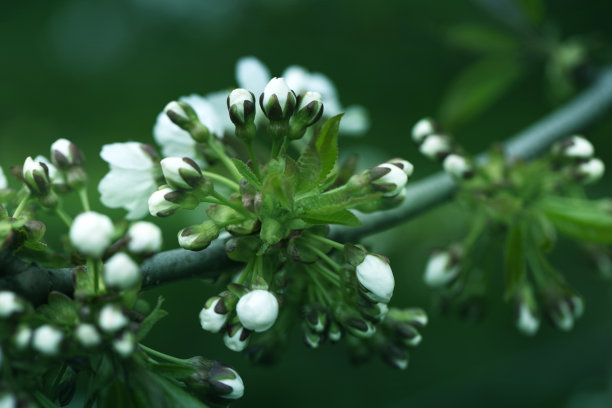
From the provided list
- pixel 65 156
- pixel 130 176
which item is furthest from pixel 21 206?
pixel 130 176

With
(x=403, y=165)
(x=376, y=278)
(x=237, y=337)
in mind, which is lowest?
(x=237, y=337)

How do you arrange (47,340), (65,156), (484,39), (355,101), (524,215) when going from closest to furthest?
(47,340)
(65,156)
(524,215)
(484,39)
(355,101)

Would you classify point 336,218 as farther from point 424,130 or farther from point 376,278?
point 424,130

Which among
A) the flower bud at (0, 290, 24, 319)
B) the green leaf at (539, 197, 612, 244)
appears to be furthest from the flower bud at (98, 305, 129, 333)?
the green leaf at (539, 197, 612, 244)

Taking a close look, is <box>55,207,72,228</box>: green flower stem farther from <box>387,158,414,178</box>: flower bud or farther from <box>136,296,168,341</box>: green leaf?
<box>387,158,414,178</box>: flower bud

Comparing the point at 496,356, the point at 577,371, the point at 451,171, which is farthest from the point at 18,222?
the point at 496,356

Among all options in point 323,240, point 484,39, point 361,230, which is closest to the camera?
point 323,240

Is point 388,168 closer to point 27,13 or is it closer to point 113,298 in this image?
point 113,298
